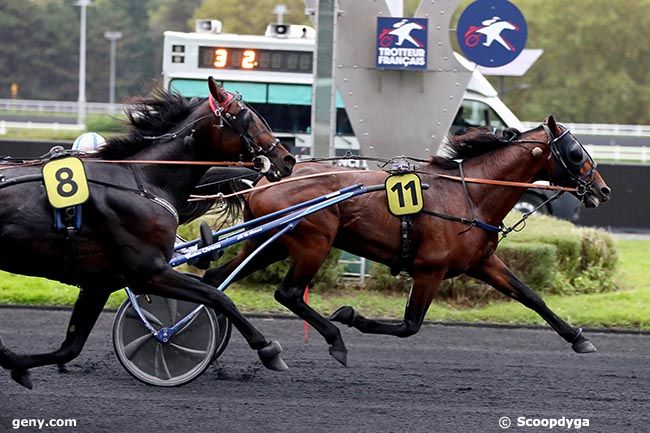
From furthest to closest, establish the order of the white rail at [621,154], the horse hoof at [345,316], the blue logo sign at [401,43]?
the white rail at [621,154], the blue logo sign at [401,43], the horse hoof at [345,316]

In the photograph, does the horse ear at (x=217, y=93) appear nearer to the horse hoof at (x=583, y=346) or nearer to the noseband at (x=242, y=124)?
the noseband at (x=242, y=124)

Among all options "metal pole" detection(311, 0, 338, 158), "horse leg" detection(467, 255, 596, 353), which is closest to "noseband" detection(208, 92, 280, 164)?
"horse leg" detection(467, 255, 596, 353)

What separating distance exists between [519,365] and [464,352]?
54cm

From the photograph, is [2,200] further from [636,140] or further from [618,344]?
[636,140]

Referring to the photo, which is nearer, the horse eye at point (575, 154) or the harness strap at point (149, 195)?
the harness strap at point (149, 195)

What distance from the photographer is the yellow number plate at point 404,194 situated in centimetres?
663

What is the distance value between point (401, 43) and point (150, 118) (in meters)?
3.88

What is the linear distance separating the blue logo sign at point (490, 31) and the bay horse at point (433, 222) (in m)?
2.31

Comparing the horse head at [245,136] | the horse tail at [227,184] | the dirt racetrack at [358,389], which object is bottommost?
the dirt racetrack at [358,389]

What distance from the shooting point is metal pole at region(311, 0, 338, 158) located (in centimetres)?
929

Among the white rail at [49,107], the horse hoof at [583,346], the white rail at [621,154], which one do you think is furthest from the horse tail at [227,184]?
the white rail at [49,107]

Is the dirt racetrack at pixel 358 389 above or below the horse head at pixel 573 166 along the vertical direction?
below

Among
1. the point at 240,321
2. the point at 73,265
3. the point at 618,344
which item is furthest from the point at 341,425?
the point at 618,344

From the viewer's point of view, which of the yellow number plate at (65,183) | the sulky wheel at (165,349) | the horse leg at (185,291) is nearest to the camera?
the yellow number plate at (65,183)
